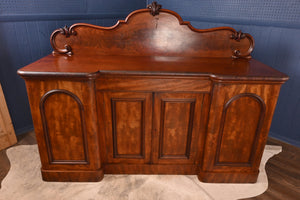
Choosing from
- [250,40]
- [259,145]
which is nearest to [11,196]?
[259,145]

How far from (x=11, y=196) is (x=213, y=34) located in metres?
2.21

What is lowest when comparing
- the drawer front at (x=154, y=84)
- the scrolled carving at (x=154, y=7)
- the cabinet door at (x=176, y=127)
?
the cabinet door at (x=176, y=127)

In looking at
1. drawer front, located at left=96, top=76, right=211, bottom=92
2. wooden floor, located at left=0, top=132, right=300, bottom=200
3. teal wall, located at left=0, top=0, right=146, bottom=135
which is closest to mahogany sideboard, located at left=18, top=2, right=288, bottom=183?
drawer front, located at left=96, top=76, right=211, bottom=92

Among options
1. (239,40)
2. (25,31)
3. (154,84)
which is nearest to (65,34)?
(25,31)

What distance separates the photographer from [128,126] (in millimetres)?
1743

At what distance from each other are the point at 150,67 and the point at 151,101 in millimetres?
267

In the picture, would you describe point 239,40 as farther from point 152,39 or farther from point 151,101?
point 151,101

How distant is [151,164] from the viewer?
189 cm

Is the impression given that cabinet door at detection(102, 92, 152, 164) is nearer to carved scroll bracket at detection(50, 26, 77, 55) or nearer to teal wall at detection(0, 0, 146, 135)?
carved scroll bracket at detection(50, 26, 77, 55)

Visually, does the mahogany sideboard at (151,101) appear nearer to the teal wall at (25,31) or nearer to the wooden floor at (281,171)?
the wooden floor at (281,171)

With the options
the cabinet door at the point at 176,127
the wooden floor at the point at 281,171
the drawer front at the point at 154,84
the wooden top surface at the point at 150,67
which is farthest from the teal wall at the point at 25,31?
the cabinet door at the point at 176,127

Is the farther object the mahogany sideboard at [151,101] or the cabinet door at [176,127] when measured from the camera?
the cabinet door at [176,127]

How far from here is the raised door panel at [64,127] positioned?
5.19 ft

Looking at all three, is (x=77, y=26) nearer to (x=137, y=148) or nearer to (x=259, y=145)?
(x=137, y=148)
